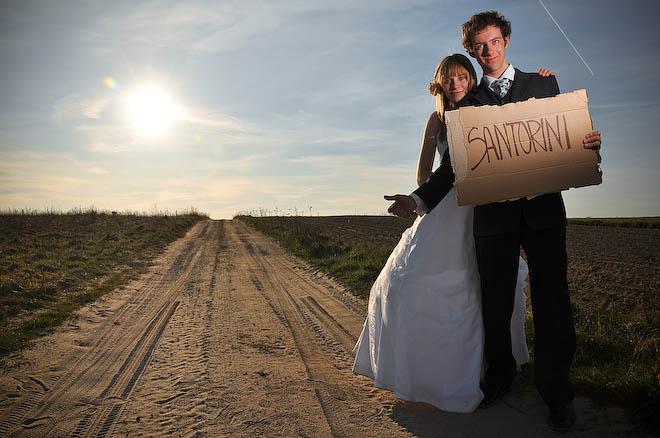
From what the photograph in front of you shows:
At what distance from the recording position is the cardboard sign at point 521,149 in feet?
9.60

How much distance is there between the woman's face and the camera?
3.38 metres

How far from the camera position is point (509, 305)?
3.38 metres

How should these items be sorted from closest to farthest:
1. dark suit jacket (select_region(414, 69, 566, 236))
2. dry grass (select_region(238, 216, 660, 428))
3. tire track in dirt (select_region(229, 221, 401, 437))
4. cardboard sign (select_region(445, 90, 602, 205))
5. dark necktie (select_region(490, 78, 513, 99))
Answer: cardboard sign (select_region(445, 90, 602, 205))
dark suit jacket (select_region(414, 69, 566, 236))
dark necktie (select_region(490, 78, 513, 99))
tire track in dirt (select_region(229, 221, 401, 437))
dry grass (select_region(238, 216, 660, 428))

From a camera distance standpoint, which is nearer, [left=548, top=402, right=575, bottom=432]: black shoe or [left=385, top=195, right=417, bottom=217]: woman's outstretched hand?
[left=548, top=402, right=575, bottom=432]: black shoe

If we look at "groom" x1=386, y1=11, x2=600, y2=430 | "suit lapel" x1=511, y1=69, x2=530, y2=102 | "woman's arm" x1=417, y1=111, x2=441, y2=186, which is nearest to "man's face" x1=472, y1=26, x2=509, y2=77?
"groom" x1=386, y1=11, x2=600, y2=430

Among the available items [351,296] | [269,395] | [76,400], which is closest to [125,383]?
[76,400]

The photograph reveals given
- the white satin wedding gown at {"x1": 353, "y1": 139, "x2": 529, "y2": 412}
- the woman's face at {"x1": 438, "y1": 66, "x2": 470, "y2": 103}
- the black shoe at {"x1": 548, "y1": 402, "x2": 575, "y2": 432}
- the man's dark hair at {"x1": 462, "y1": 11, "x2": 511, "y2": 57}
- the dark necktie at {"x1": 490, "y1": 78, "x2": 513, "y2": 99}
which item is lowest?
the black shoe at {"x1": 548, "y1": 402, "x2": 575, "y2": 432}

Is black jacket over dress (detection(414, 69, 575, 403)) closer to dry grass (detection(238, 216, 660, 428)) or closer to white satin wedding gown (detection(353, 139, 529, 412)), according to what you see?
white satin wedding gown (detection(353, 139, 529, 412))

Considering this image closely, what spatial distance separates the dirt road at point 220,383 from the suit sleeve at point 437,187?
1439 millimetres

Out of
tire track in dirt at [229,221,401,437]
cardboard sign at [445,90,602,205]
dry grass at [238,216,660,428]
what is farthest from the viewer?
dry grass at [238,216,660,428]

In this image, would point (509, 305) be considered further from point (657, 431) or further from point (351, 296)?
point (351, 296)

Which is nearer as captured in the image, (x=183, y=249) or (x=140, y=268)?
(x=140, y=268)

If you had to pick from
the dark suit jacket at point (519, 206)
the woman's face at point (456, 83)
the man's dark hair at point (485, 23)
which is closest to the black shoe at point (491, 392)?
the dark suit jacket at point (519, 206)

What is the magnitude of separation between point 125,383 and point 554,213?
11.3 feet
